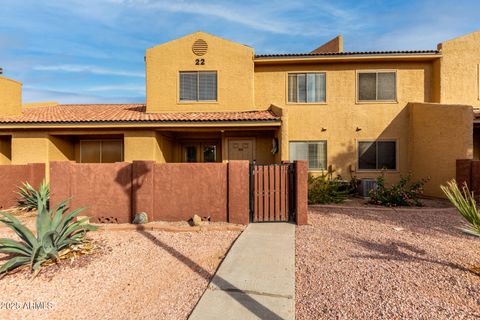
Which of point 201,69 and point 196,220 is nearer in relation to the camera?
point 196,220

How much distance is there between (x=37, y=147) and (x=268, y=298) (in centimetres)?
1299

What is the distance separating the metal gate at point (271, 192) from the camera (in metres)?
7.62

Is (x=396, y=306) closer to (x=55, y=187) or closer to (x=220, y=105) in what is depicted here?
(x=55, y=187)

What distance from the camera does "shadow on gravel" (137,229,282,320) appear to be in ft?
11.4

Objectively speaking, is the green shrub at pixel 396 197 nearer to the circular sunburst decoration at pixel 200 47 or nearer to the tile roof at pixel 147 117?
the tile roof at pixel 147 117

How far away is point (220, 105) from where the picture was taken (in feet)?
43.5

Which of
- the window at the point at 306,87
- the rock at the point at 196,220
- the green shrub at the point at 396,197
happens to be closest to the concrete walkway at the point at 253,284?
the rock at the point at 196,220

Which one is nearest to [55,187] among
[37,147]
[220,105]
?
[37,147]

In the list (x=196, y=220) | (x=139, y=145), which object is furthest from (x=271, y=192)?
(x=139, y=145)

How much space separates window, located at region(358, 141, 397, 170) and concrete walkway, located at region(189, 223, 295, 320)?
864cm

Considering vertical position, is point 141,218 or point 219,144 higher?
point 219,144

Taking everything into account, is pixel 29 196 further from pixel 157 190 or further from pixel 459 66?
pixel 459 66

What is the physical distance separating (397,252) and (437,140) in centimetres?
860

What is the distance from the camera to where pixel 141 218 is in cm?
739
